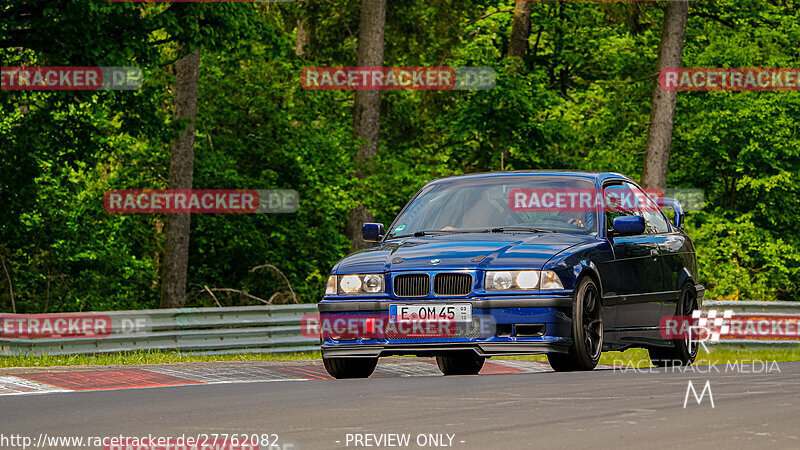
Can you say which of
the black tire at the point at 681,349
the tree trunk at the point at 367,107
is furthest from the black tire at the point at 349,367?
the tree trunk at the point at 367,107

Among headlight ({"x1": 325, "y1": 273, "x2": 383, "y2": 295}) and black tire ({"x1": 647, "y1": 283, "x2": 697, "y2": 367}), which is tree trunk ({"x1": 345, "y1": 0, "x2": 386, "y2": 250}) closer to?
black tire ({"x1": 647, "y1": 283, "x2": 697, "y2": 367})

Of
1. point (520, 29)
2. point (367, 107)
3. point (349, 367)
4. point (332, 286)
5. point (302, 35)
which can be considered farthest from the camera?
point (302, 35)

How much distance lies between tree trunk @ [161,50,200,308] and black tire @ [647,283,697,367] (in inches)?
638

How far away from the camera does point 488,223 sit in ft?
40.2

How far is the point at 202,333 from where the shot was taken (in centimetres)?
2125

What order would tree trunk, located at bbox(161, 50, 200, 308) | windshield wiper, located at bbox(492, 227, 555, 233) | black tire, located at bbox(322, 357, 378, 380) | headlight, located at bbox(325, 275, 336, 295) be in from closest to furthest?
headlight, located at bbox(325, 275, 336, 295) → windshield wiper, located at bbox(492, 227, 555, 233) → black tire, located at bbox(322, 357, 378, 380) → tree trunk, located at bbox(161, 50, 200, 308)

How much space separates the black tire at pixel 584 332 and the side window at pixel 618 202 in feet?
3.45

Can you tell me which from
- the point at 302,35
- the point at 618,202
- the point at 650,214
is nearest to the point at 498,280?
the point at 618,202

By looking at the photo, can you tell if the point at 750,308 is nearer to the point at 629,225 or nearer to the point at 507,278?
the point at 629,225

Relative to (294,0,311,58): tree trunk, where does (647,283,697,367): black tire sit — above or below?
below

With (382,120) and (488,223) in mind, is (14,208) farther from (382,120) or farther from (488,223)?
(382,120)

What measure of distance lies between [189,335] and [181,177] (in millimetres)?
8400

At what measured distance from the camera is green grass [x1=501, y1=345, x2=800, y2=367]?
18172 mm

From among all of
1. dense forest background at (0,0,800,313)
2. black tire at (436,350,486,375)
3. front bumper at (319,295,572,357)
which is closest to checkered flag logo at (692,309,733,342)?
dense forest background at (0,0,800,313)
